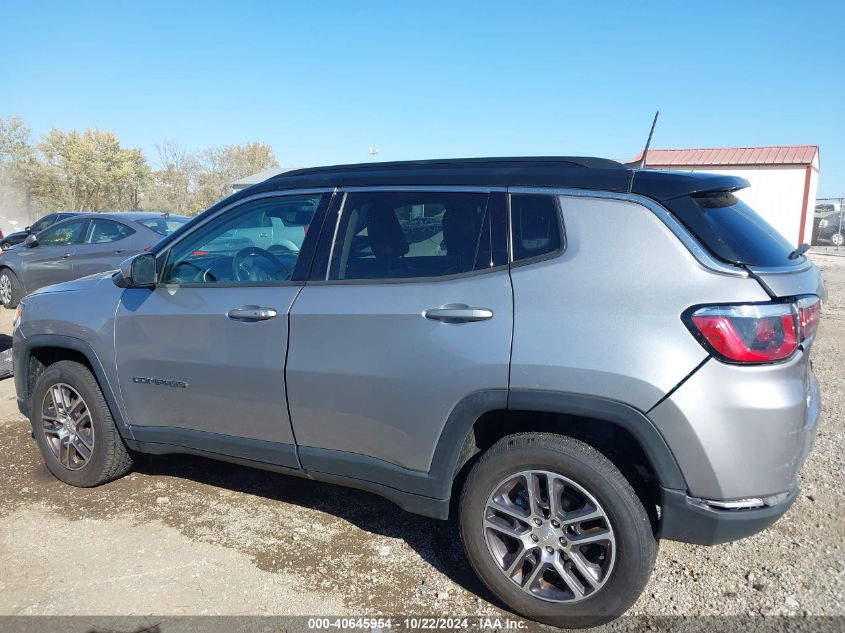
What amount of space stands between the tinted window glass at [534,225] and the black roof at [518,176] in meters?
0.08

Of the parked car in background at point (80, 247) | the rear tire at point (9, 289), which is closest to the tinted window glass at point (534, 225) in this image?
the parked car in background at point (80, 247)

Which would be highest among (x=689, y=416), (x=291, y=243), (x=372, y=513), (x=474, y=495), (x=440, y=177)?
(x=440, y=177)

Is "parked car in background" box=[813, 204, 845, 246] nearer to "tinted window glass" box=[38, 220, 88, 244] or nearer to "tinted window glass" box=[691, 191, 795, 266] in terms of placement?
"tinted window glass" box=[38, 220, 88, 244]

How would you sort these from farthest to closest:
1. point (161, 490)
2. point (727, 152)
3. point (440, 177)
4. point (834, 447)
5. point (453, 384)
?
point (727, 152), point (834, 447), point (161, 490), point (440, 177), point (453, 384)

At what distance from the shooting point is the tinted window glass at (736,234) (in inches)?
95.3

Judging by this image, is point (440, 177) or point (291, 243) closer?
point (440, 177)

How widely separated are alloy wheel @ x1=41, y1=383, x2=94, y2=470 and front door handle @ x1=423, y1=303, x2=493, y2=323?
2489 millimetres

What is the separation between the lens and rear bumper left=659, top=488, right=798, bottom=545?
238 cm

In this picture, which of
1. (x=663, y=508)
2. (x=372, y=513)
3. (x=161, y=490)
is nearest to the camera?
(x=663, y=508)

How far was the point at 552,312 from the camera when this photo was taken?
2541 mm

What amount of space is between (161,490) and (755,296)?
3.58 metres

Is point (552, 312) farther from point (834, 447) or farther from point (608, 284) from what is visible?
point (834, 447)

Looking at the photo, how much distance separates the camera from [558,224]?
265 centimetres

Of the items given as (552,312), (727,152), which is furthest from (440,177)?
(727,152)
